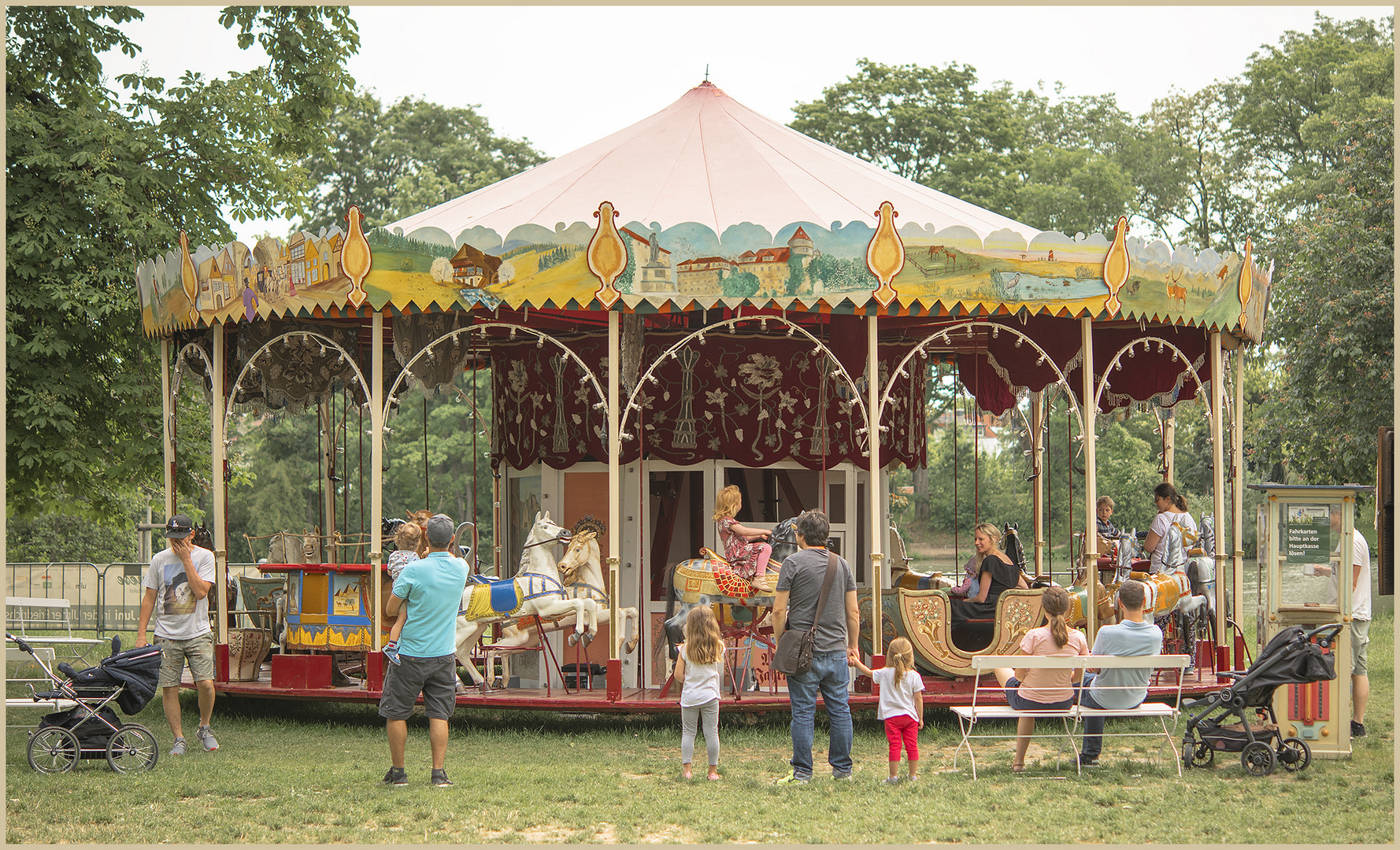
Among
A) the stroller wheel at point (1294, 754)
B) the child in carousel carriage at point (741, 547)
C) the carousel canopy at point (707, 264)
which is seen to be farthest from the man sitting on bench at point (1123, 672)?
the carousel canopy at point (707, 264)

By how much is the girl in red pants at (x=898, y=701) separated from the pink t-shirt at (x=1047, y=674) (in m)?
0.93

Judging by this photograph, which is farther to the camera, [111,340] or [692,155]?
[111,340]

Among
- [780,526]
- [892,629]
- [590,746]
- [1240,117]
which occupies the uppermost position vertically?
[1240,117]

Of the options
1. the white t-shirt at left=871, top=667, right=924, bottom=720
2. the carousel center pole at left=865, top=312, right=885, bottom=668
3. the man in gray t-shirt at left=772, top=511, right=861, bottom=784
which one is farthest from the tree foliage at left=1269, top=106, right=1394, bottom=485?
the man in gray t-shirt at left=772, top=511, right=861, bottom=784

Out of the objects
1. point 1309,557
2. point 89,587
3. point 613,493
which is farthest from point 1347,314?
point 89,587

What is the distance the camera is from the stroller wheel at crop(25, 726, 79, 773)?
919 cm

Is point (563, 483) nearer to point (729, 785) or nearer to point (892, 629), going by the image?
point (892, 629)

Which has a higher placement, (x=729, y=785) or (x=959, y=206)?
(x=959, y=206)

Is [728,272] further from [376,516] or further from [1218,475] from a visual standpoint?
[1218,475]

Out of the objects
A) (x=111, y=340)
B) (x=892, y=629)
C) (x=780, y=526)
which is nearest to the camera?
(x=780, y=526)

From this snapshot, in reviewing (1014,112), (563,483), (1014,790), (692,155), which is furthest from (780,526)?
(1014,112)

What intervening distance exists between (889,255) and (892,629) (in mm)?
3198

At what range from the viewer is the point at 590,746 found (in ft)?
34.7

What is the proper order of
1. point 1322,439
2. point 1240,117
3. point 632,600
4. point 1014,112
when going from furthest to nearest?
1. point 1014,112
2. point 1240,117
3. point 1322,439
4. point 632,600
